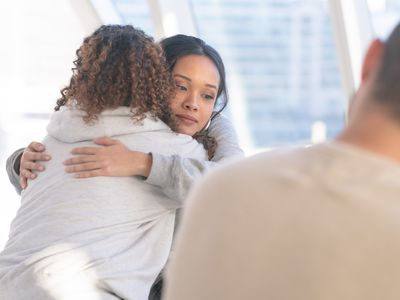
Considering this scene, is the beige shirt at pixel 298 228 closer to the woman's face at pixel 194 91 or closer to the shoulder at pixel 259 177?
the shoulder at pixel 259 177

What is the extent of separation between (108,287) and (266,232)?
1175 mm

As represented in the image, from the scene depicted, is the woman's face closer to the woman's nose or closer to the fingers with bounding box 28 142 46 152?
the woman's nose

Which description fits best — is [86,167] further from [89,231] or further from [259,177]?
[259,177]

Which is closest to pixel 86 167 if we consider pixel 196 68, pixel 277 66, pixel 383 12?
pixel 196 68

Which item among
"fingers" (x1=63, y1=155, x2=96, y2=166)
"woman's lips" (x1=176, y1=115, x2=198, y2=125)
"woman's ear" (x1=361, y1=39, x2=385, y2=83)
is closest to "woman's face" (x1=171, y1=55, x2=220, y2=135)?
"woman's lips" (x1=176, y1=115, x2=198, y2=125)

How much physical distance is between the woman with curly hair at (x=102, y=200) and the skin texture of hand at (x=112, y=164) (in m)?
0.02

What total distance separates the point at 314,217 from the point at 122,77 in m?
1.33

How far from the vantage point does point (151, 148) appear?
2.17 metres

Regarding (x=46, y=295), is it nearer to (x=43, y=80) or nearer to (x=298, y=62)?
(x=298, y=62)

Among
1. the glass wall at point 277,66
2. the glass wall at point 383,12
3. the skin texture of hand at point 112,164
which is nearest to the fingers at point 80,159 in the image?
the skin texture of hand at point 112,164

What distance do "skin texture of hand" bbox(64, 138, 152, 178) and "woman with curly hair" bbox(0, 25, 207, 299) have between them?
0.02 meters

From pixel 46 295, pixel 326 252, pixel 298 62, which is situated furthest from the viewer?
pixel 298 62

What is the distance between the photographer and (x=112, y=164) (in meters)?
2.06

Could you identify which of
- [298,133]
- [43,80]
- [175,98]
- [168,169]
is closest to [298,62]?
[298,133]
